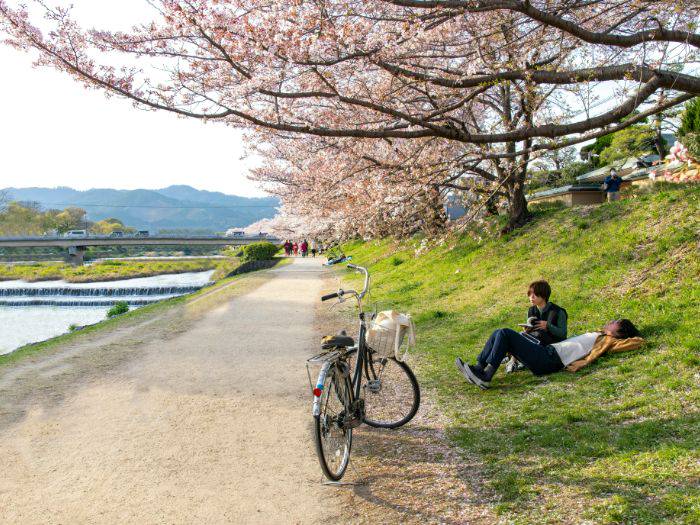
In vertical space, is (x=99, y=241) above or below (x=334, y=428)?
below

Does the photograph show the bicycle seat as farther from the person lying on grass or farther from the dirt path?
the person lying on grass

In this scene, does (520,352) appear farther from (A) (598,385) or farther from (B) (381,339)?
(B) (381,339)

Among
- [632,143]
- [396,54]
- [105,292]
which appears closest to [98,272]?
[105,292]

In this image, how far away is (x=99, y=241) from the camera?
7231 centimetres

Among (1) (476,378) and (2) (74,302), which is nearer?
(1) (476,378)

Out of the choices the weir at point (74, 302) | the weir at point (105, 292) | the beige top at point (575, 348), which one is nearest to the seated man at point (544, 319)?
the beige top at point (575, 348)

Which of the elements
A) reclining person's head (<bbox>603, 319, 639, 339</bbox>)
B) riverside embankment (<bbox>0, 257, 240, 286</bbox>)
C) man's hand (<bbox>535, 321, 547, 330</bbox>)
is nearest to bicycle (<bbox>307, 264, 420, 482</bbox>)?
man's hand (<bbox>535, 321, 547, 330</bbox>)

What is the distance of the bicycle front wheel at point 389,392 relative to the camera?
517 cm

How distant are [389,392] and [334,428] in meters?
1.00

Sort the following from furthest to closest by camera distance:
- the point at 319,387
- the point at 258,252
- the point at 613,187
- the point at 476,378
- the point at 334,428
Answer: the point at 258,252
the point at 613,187
the point at 476,378
the point at 334,428
the point at 319,387

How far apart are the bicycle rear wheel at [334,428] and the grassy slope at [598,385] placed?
108 cm

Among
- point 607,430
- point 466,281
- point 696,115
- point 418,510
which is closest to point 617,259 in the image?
point 466,281

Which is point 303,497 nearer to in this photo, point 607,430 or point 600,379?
point 607,430

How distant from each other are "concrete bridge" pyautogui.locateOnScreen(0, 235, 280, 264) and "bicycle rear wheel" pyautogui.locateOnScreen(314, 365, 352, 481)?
217ft
